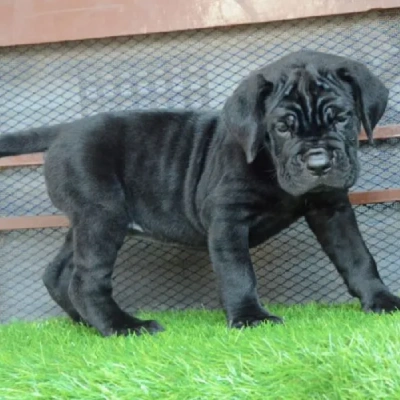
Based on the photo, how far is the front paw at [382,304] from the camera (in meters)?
2.48

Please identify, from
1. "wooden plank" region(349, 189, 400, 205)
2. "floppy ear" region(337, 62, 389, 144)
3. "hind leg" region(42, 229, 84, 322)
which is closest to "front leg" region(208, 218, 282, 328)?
"floppy ear" region(337, 62, 389, 144)

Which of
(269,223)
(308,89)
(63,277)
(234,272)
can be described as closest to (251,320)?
(234,272)

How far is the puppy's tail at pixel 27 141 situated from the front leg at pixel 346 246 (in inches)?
42.0

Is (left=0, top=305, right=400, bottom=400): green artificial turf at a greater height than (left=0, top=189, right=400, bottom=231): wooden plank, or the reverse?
(left=0, top=305, right=400, bottom=400): green artificial turf

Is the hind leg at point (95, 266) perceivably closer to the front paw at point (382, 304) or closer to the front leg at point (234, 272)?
the front leg at point (234, 272)

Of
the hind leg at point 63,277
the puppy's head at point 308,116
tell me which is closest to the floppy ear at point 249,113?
the puppy's head at point 308,116

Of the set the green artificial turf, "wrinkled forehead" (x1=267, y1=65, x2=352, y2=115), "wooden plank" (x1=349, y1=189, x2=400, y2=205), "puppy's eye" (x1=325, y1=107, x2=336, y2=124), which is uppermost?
"wrinkled forehead" (x1=267, y1=65, x2=352, y2=115)

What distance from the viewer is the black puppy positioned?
2.38 metres

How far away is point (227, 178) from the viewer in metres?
2.58

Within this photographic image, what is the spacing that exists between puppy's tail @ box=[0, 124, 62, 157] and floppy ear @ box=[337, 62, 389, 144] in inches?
46.2

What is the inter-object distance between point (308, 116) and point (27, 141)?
1.17m

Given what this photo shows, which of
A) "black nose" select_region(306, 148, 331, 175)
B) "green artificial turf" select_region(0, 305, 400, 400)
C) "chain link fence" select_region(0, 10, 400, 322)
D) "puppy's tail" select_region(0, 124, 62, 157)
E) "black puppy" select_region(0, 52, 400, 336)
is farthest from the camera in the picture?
"chain link fence" select_region(0, 10, 400, 322)

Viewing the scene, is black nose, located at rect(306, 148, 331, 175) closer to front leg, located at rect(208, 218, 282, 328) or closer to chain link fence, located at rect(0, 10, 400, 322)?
front leg, located at rect(208, 218, 282, 328)

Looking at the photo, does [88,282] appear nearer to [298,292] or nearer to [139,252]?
[139,252]
